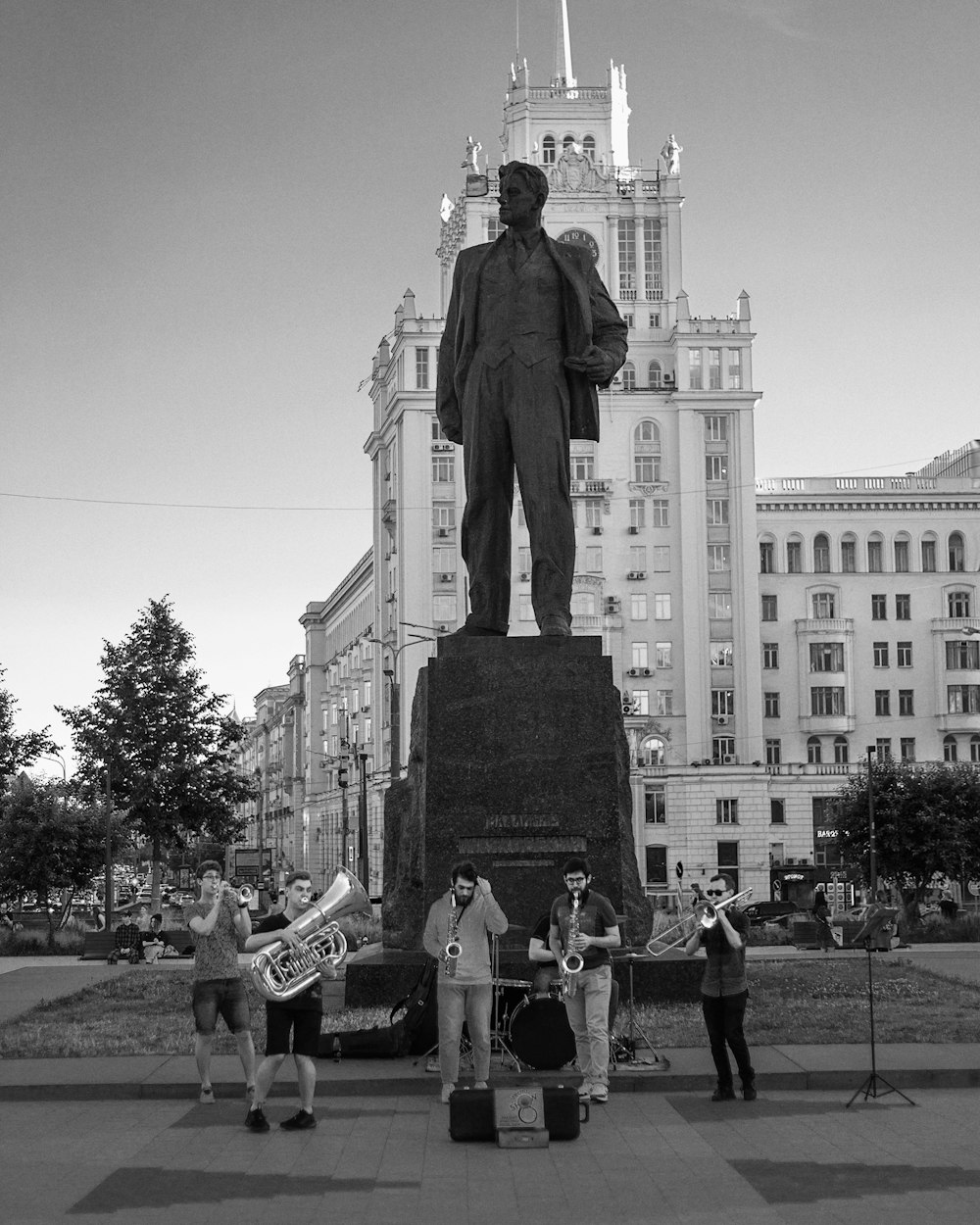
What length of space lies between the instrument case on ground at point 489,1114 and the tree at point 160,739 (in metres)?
44.1

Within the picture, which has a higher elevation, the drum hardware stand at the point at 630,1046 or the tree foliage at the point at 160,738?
the tree foliage at the point at 160,738

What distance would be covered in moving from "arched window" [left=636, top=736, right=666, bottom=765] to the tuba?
7088 centimetres

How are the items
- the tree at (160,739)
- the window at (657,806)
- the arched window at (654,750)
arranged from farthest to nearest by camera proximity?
the arched window at (654,750), the window at (657,806), the tree at (160,739)

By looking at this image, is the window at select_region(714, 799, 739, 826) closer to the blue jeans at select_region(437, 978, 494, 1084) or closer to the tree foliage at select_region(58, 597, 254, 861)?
the tree foliage at select_region(58, 597, 254, 861)

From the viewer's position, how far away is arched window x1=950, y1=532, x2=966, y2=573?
8738 cm

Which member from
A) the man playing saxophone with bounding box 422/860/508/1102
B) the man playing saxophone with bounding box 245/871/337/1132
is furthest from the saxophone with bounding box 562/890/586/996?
the man playing saxophone with bounding box 245/871/337/1132

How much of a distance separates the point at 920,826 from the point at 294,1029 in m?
39.7

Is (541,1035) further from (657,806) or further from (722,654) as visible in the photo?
(722,654)

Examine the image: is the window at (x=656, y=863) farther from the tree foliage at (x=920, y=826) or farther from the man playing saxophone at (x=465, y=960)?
the man playing saxophone at (x=465, y=960)

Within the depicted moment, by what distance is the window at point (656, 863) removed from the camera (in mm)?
79375

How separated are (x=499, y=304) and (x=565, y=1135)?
26.4 ft

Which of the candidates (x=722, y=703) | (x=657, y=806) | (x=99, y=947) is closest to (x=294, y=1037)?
(x=99, y=947)

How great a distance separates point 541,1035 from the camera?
38.7 ft

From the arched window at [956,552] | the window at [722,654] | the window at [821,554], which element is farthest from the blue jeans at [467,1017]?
the arched window at [956,552]
